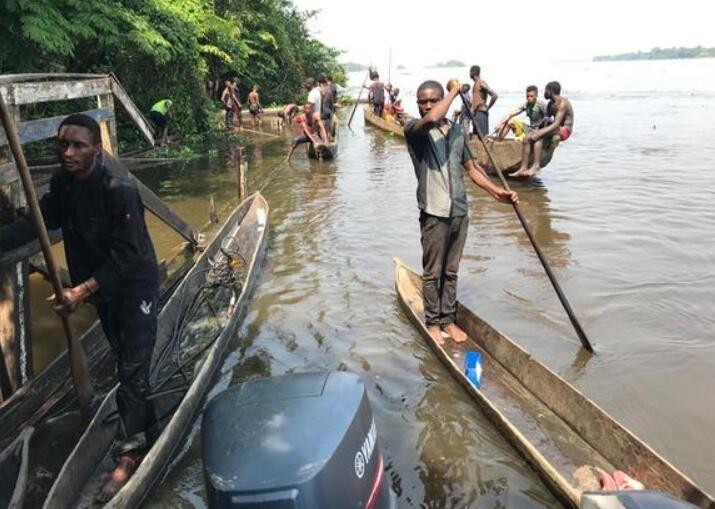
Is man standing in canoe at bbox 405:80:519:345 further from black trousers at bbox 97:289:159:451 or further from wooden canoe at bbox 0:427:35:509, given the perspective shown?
wooden canoe at bbox 0:427:35:509

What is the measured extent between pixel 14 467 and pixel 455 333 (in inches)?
136

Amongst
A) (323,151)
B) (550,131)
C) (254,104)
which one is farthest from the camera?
(254,104)

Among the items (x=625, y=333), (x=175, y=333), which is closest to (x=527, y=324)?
(x=625, y=333)

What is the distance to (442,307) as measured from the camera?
5352mm

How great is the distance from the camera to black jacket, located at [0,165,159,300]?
3.14 meters

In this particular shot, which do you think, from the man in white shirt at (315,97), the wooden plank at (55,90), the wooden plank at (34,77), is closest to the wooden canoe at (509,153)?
the man in white shirt at (315,97)

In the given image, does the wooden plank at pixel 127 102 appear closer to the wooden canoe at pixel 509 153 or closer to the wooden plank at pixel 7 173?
the wooden plank at pixel 7 173

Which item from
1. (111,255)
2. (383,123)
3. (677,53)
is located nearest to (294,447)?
(111,255)

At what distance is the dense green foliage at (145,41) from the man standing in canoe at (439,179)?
20.6 ft

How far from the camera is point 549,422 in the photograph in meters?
4.13

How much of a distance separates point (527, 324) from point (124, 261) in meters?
4.12

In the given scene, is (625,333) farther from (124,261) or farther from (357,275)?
(124,261)

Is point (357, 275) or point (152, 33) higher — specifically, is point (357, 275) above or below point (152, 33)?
below

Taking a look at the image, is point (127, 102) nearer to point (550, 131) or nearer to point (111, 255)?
point (111, 255)
